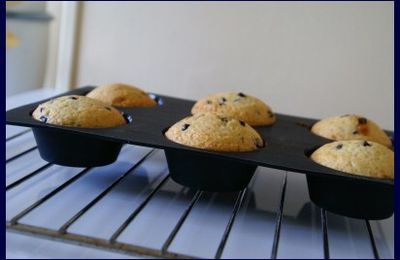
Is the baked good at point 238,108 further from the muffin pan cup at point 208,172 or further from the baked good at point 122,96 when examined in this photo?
the muffin pan cup at point 208,172

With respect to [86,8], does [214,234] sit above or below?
below

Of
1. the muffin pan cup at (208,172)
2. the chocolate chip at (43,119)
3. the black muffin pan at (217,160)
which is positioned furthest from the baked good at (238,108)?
the chocolate chip at (43,119)

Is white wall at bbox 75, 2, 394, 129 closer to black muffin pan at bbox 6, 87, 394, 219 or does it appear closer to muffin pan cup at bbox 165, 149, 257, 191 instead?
black muffin pan at bbox 6, 87, 394, 219

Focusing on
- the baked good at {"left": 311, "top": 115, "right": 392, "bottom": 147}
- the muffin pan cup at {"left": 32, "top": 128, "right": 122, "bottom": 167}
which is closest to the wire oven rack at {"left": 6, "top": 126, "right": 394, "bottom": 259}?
the muffin pan cup at {"left": 32, "top": 128, "right": 122, "bottom": 167}

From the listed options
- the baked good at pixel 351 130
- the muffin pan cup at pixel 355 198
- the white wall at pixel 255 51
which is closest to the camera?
the muffin pan cup at pixel 355 198

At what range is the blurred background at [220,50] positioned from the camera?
141cm

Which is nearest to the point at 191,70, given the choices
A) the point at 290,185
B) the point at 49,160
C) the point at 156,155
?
the point at 156,155

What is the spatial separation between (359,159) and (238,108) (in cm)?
36

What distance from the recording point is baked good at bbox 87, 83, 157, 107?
110 cm

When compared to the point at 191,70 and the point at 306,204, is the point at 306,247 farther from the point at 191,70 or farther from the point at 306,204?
the point at 191,70

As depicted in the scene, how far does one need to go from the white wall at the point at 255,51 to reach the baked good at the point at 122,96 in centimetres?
47

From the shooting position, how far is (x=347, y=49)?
1422 millimetres
